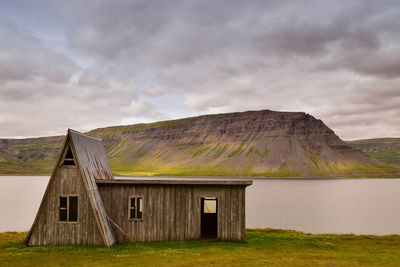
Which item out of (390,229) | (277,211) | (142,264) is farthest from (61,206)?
(277,211)

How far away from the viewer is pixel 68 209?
78.2 ft

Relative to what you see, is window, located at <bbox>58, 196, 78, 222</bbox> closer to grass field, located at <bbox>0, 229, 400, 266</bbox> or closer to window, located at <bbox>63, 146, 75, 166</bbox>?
grass field, located at <bbox>0, 229, 400, 266</bbox>

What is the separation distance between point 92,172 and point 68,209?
9.88 feet

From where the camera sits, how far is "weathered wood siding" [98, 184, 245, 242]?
25.4m

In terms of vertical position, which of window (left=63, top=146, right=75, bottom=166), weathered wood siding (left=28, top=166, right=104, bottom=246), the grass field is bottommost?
the grass field

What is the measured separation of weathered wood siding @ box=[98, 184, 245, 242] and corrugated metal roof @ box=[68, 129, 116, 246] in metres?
0.84

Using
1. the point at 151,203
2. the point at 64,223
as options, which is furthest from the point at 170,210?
the point at 64,223

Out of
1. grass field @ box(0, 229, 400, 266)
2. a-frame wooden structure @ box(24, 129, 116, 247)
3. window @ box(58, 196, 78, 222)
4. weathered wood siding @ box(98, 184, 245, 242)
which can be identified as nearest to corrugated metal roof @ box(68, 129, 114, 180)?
a-frame wooden structure @ box(24, 129, 116, 247)

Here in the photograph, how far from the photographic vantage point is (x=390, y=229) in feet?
170

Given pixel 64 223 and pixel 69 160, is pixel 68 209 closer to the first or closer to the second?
pixel 64 223

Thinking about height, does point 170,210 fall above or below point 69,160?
below

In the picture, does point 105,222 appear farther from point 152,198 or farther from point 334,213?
point 334,213

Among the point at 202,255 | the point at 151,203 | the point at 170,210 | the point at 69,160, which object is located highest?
the point at 69,160

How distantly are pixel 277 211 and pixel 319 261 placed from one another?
52173 millimetres
